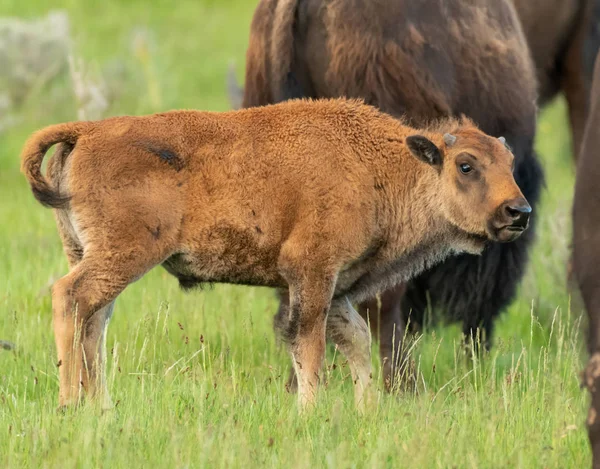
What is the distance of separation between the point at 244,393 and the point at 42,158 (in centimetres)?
140

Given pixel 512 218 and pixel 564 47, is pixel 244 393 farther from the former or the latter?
pixel 564 47

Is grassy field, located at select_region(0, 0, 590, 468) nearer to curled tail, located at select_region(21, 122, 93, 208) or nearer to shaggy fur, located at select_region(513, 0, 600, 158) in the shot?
curled tail, located at select_region(21, 122, 93, 208)

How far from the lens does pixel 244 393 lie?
17.6 feet

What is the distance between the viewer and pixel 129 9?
71.2 ft

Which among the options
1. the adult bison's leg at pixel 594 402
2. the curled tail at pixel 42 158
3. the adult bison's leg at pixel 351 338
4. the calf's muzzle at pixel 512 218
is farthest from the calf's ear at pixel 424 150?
the adult bison's leg at pixel 594 402

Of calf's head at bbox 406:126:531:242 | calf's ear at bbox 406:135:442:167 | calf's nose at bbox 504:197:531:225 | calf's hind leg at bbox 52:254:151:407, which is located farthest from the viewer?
calf's ear at bbox 406:135:442:167

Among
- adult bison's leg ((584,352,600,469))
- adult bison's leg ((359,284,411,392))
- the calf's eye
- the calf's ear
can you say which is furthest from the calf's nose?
adult bison's leg ((584,352,600,469))

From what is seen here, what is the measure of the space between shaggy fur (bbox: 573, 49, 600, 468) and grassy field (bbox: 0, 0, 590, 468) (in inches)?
13.5

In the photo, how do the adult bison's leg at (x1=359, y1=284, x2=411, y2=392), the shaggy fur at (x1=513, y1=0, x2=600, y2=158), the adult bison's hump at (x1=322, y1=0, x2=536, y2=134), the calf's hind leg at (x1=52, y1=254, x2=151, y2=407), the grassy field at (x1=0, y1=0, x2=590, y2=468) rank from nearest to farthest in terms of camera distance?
the grassy field at (x1=0, y1=0, x2=590, y2=468)
the calf's hind leg at (x1=52, y1=254, x2=151, y2=407)
the adult bison's hump at (x1=322, y1=0, x2=536, y2=134)
the adult bison's leg at (x1=359, y1=284, x2=411, y2=392)
the shaggy fur at (x1=513, y1=0, x2=600, y2=158)

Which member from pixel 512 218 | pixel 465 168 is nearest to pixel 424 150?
pixel 465 168

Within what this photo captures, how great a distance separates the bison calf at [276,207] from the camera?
200 inches

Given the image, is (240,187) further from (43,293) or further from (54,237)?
(54,237)

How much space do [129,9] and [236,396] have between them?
1735 cm

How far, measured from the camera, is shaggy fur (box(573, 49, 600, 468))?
11.1 feet
